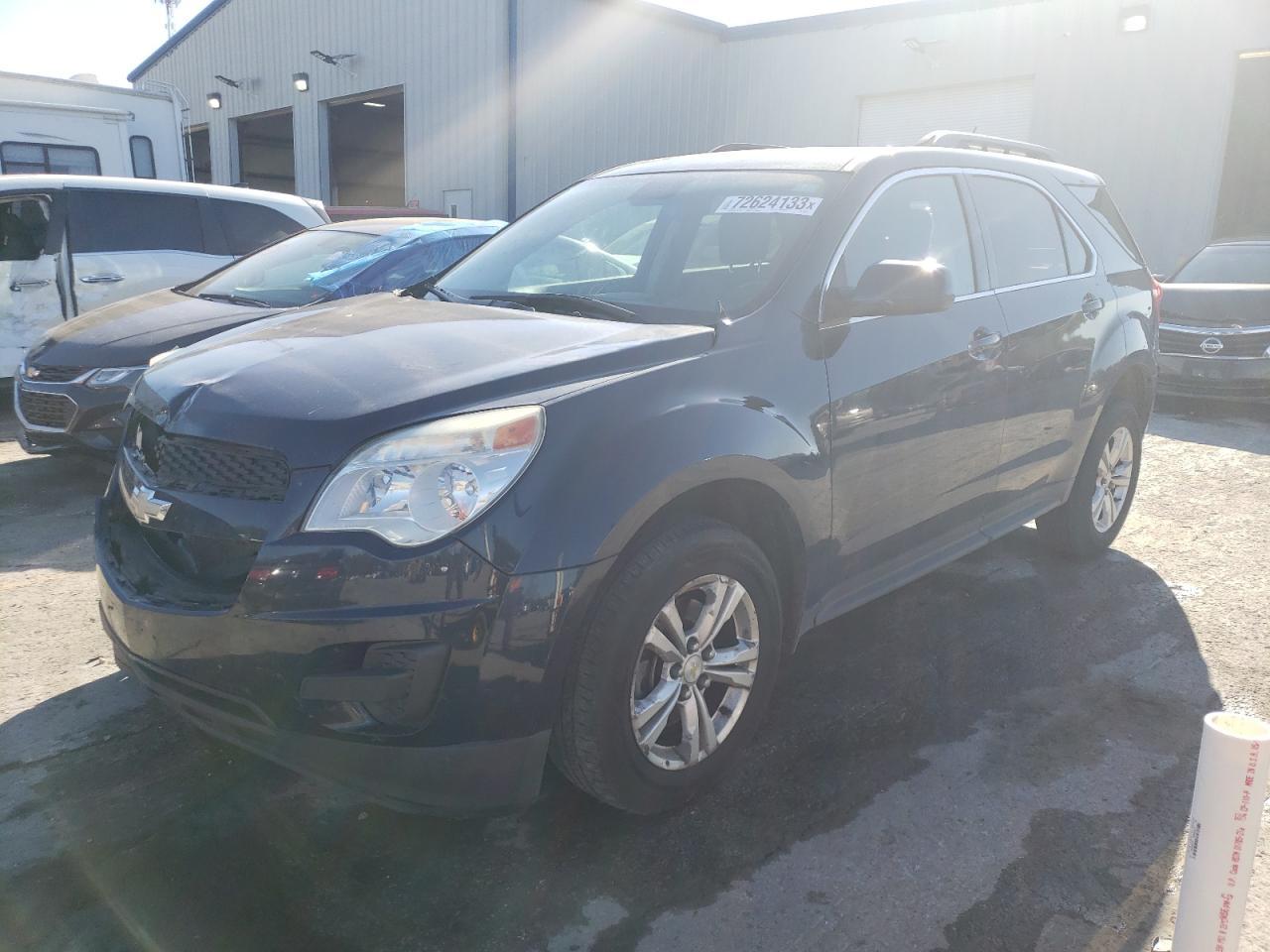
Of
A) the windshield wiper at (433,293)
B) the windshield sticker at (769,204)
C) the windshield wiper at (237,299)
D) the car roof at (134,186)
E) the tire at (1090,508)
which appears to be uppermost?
the car roof at (134,186)

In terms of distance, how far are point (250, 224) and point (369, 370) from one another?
19.9 feet

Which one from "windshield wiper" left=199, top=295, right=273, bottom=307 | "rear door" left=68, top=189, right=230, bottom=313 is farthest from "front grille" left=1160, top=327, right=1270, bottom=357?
"rear door" left=68, top=189, right=230, bottom=313

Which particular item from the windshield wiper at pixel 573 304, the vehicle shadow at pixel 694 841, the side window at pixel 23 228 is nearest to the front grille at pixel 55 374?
the side window at pixel 23 228

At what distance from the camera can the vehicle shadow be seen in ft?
7.39

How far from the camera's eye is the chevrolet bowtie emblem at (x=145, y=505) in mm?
2441

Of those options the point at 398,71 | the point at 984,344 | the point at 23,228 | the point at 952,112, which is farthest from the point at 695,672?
the point at 398,71

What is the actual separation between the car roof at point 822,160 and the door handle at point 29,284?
5.33 m

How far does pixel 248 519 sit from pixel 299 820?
90 cm

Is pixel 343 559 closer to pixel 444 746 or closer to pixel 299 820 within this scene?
pixel 444 746

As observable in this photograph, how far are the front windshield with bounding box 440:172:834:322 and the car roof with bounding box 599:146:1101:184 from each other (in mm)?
58

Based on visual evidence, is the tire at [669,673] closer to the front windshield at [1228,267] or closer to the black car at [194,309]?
the black car at [194,309]

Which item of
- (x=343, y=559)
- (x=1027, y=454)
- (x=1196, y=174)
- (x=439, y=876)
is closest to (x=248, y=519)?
(x=343, y=559)

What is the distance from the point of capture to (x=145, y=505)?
8.24 feet

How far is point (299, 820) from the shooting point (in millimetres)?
2627
